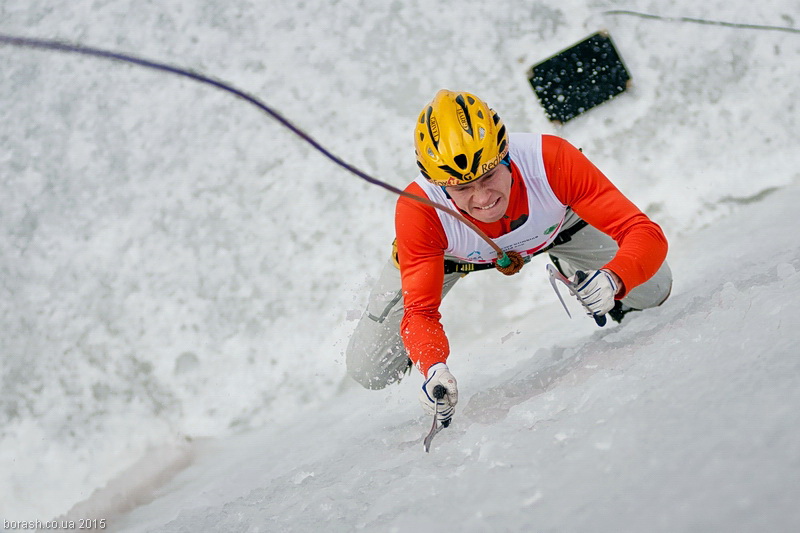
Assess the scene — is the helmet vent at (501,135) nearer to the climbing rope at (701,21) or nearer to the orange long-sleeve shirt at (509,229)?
the orange long-sleeve shirt at (509,229)

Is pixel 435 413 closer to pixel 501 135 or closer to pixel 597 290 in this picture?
pixel 597 290

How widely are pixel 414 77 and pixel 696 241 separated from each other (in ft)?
5.17

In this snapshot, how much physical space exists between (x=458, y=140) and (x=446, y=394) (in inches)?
28.4

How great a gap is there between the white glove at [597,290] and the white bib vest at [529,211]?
39 cm

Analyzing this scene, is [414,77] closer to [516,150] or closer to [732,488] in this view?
[516,150]

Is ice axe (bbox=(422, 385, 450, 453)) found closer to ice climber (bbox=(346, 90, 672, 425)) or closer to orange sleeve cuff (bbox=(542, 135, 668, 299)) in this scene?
ice climber (bbox=(346, 90, 672, 425))

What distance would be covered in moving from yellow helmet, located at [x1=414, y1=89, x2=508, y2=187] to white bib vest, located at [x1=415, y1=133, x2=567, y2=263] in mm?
143

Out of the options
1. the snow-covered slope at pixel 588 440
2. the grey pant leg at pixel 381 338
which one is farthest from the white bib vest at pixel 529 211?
the snow-covered slope at pixel 588 440

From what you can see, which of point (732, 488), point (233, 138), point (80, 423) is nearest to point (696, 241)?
point (732, 488)

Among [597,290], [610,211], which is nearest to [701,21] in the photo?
[610,211]

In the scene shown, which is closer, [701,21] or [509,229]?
[509,229]

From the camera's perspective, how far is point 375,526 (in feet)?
4.48

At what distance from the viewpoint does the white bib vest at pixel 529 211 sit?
2.01 m

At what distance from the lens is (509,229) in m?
2.07
